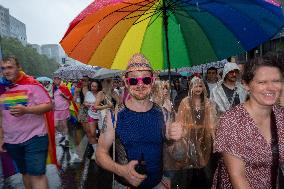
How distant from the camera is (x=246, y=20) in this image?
376 centimetres

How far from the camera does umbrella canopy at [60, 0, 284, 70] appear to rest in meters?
3.60

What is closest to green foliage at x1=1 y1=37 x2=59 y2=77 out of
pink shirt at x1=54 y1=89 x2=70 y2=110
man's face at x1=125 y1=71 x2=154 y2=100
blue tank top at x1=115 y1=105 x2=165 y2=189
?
pink shirt at x1=54 y1=89 x2=70 y2=110

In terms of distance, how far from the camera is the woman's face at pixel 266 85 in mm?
2666

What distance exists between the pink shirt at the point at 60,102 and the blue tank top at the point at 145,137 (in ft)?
26.4

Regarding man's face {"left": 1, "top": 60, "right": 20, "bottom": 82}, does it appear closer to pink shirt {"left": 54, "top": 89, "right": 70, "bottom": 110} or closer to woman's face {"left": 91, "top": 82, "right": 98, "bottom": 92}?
woman's face {"left": 91, "top": 82, "right": 98, "bottom": 92}

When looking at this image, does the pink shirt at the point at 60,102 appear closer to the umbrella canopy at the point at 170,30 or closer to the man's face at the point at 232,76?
the man's face at the point at 232,76

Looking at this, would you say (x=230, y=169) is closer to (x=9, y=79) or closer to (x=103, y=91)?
(x=9, y=79)

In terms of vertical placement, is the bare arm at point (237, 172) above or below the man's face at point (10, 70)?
below

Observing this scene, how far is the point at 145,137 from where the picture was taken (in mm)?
3074

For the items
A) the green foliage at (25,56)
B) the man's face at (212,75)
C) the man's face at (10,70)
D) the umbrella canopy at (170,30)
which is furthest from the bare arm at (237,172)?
the green foliage at (25,56)

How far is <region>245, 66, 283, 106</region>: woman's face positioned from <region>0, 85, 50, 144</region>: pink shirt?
3.04m

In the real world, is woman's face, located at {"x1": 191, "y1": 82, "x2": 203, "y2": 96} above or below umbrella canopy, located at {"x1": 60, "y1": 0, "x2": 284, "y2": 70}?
below

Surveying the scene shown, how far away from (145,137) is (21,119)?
2321 millimetres

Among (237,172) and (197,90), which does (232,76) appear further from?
(237,172)
